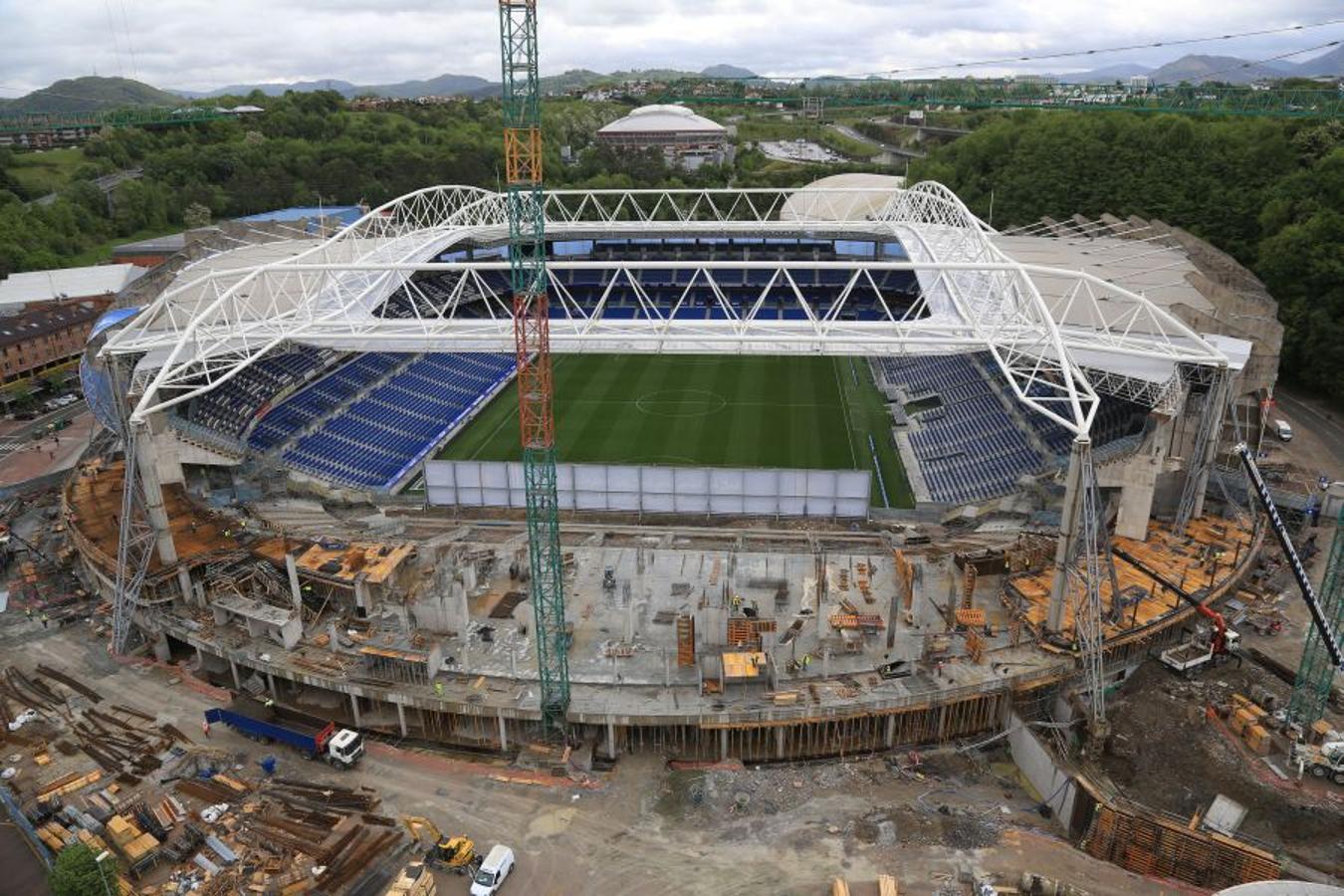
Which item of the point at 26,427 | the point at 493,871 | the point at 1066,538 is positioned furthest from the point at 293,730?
the point at 26,427

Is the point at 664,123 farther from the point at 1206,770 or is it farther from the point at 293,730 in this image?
the point at 1206,770

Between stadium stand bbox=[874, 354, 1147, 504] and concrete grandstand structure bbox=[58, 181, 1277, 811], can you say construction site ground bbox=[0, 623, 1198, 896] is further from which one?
stadium stand bbox=[874, 354, 1147, 504]

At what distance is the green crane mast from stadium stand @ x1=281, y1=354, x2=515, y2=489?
2186 cm

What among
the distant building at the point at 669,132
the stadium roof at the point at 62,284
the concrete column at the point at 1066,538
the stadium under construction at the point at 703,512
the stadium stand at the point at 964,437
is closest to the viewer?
the stadium under construction at the point at 703,512

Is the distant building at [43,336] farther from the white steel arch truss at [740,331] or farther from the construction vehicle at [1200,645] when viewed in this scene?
the construction vehicle at [1200,645]

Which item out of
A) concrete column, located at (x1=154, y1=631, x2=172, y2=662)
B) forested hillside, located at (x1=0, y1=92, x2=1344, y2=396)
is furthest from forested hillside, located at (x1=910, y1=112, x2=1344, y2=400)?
concrete column, located at (x1=154, y1=631, x2=172, y2=662)

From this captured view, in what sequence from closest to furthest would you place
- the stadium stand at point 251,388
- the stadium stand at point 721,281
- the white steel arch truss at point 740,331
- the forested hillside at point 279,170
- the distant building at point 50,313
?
the white steel arch truss at point 740,331 → the stadium stand at point 251,388 → the distant building at point 50,313 → the stadium stand at point 721,281 → the forested hillside at point 279,170

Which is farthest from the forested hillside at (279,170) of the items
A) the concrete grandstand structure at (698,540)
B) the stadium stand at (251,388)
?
the concrete grandstand structure at (698,540)

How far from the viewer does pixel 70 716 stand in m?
29.0

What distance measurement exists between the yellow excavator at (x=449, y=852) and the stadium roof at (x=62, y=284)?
7015 centimetres

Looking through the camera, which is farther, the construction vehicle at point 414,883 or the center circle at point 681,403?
the center circle at point 681,403

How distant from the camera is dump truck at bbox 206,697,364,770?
2681cm

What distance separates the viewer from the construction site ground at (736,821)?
73.8ft

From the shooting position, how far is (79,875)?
20.6 metres
